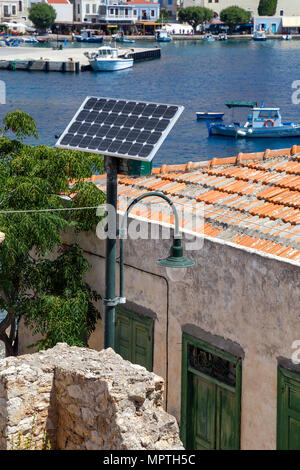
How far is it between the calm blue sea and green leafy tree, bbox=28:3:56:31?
37.5 m

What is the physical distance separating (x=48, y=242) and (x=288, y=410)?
4.42 metres

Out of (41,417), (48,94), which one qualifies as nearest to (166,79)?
(48,94)

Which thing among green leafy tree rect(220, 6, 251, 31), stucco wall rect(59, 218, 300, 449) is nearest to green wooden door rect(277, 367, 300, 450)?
stucco wall rect(59, 218, 300, 449)

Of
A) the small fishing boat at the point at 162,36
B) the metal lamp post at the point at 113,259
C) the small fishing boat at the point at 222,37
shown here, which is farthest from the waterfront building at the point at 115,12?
the metal lamp post at the point at 113,259

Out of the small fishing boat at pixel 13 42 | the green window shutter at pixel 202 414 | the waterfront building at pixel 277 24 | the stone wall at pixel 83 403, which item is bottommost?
the green window shutter at pixel 202 414

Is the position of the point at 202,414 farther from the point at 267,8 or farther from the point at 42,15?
the point at 267,8

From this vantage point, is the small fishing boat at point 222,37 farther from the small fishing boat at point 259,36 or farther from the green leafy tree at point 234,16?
the green leafy tree at point 234,16

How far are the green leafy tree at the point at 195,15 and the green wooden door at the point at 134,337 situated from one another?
17382cm

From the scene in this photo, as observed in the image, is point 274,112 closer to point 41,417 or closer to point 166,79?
point 166,79

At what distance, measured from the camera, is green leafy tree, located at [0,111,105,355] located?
1291cm

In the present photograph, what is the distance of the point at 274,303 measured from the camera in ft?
35.8

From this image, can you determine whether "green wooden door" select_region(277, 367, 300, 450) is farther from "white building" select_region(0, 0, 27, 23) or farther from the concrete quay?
"white building" select_region(0, 0, 27, 23)

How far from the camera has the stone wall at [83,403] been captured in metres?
8.16
